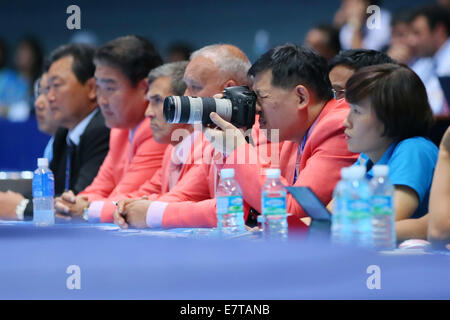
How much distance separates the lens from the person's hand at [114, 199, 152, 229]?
2.89 m

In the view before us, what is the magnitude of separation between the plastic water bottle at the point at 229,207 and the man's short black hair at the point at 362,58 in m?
0.73

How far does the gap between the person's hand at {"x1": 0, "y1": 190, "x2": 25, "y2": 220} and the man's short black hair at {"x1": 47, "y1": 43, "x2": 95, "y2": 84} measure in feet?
3.08

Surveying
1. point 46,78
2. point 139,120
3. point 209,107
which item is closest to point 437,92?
point 139,120

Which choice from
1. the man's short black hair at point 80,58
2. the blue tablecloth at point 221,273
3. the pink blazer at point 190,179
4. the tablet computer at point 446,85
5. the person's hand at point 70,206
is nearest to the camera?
the blue tablecloth at point 221,273

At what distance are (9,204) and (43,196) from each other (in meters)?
0.40

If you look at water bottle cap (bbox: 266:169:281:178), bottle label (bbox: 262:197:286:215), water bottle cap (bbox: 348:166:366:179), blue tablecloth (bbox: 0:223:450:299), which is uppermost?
water bottle cap (bbox: 266:169:281:178)

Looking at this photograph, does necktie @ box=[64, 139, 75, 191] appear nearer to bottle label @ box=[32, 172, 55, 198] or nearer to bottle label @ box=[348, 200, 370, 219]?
bottle label @ box=[32, 172, 55, 198]

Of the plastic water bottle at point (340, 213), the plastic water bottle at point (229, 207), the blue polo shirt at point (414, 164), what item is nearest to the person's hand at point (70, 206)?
the plastic water bottle at point (229, 207)

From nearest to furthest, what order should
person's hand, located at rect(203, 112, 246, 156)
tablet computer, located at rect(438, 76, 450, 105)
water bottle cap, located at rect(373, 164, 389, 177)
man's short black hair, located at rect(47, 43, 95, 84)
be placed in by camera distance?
1. water bottle cap, located at rect(373, 164, 389, 177)
2. person's hand, located at rect(203, 112, 246, 156)
3. tablet computer, located at rect(438, 76, 450, 105)
4. man's short black hair, located at rect(47, 43, 95, 84)

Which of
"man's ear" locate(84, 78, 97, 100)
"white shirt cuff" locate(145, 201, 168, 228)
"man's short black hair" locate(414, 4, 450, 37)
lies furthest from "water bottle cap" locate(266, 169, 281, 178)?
"man's short black hair" locate(414, 4, 450, 37)

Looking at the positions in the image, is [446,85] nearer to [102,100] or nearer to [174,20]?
[102,100]

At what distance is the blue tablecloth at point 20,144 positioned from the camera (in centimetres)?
556

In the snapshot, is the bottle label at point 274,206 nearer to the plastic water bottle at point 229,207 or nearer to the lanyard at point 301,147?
the plastic water bottle at point 229,207

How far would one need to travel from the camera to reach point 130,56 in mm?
3820
